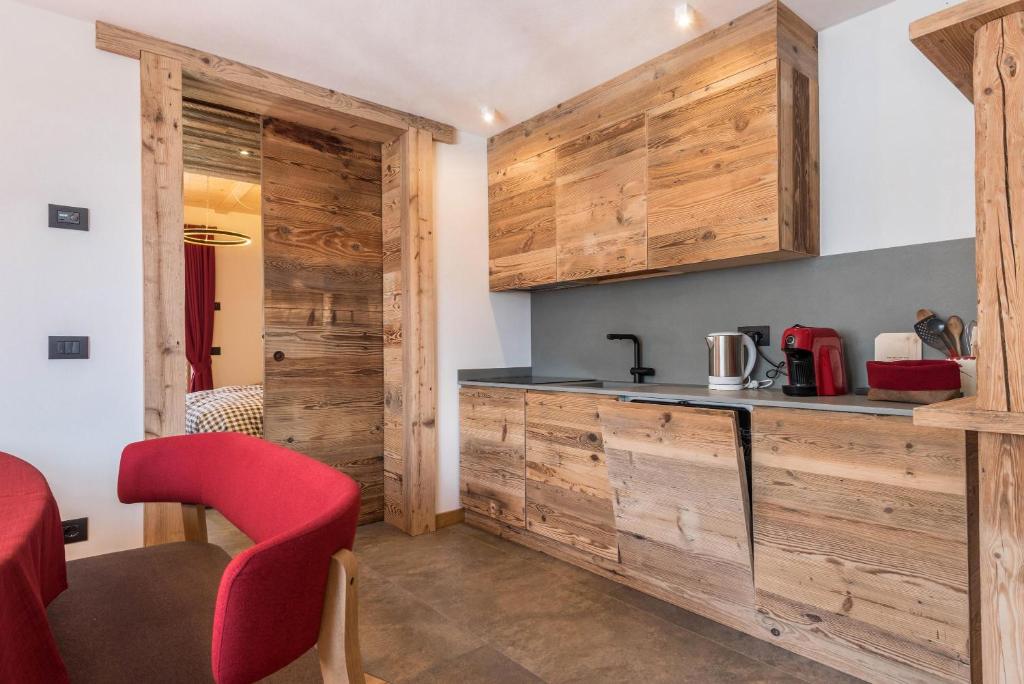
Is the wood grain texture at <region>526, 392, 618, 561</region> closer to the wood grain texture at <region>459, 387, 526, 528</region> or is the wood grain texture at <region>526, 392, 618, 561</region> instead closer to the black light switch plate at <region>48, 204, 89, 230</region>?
the wood grain texture at <region>459, 387, 526, 528</region>

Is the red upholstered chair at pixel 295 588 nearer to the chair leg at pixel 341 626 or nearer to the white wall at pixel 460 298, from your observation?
the chair leg at pixel 341 626

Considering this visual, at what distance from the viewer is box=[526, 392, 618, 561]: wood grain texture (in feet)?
8.38

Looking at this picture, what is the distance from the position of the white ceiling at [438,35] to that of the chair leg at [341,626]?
7.13ft

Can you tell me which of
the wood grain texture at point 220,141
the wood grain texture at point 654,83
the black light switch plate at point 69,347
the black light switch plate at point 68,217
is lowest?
the black light switch plate at point 69,347

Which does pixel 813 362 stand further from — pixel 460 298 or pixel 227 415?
pixel 227 415

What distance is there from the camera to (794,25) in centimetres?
226

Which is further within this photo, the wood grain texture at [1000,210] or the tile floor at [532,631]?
the tile floor at [532,631]

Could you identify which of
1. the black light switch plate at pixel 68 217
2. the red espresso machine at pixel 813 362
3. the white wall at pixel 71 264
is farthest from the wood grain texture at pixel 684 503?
the black light switch plate at pixel 68 217

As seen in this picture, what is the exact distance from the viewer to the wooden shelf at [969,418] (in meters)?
0.89

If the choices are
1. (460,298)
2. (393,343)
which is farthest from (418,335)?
(460,298)

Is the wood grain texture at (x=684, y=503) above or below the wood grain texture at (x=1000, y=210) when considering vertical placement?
below

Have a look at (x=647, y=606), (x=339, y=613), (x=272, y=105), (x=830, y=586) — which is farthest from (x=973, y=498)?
(x=272, y=105)

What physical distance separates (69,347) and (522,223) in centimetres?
220

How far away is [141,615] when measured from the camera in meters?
1.17
